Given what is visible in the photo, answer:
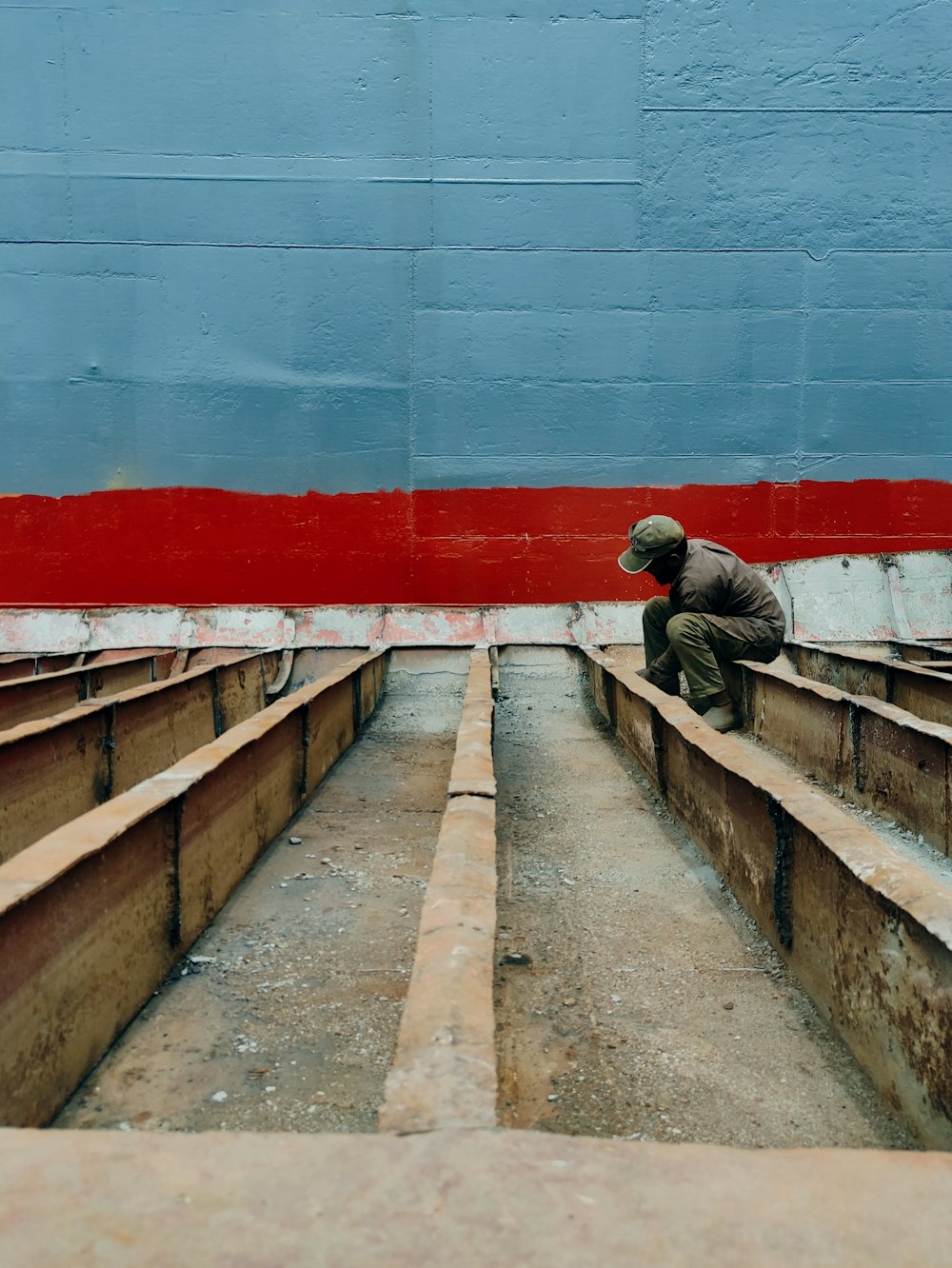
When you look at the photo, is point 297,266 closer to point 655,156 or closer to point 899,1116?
point 655,156

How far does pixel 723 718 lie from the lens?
612 centimetres

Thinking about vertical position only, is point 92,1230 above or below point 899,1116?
above

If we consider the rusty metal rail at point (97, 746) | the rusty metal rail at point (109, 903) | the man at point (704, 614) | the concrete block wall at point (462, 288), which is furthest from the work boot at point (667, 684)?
the rusty metal rail at point (109, 903)

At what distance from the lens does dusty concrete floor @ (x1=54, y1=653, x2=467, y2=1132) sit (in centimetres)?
199

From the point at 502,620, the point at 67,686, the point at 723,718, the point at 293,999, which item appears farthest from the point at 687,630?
the point at 293,999

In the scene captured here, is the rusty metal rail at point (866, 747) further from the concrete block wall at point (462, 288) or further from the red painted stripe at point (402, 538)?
the concrete block wall at point (462, 288)

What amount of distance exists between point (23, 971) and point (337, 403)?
8.11 meters

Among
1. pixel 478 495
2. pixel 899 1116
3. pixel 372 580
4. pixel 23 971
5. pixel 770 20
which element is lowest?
pixel 899 1116

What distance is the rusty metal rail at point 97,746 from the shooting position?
138 inches

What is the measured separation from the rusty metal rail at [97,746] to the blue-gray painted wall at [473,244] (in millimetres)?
4169

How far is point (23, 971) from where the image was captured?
6.18 ft

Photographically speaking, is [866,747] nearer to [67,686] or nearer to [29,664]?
[67,686]

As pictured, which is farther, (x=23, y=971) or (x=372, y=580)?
(x=372, y=580)

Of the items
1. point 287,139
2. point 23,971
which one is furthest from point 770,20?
point 23,971
